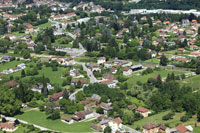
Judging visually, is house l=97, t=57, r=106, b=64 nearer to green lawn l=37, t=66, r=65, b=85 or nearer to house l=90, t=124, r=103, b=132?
green lawn l=37, t=66, r=65, b=85

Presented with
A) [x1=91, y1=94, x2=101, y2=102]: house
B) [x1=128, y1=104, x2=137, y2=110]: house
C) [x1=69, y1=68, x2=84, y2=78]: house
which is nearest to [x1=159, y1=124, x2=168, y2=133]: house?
[x1=128, y1=104, x2=137, y2=110]: house

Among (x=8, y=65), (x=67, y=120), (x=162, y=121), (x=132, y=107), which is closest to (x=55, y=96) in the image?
(x=67, y=120)

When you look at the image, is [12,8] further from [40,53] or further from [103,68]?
[103,68]

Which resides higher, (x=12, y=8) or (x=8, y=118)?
(x=12, y=8)

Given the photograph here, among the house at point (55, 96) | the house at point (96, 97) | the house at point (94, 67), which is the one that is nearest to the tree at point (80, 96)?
the house at point (96, 97)

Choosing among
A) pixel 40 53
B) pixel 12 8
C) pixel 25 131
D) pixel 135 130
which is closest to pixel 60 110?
pixel 25 131

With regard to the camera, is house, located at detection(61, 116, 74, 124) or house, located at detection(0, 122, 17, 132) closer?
house, located at detection(0, 122, 17, 132)

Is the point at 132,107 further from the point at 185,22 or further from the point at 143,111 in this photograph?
the point at 185,22
